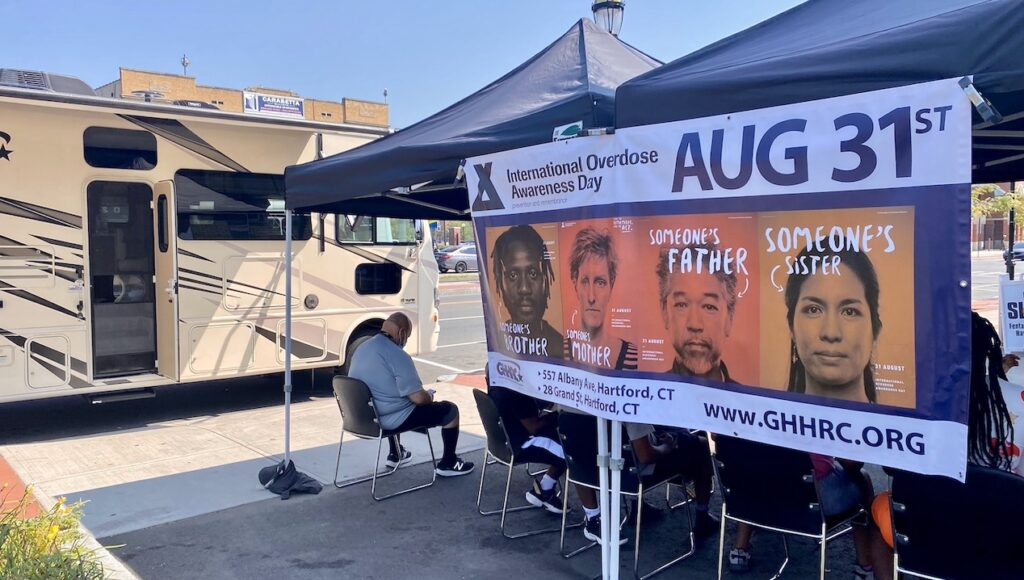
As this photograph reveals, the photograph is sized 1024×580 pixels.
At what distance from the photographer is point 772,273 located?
2857 millimetres

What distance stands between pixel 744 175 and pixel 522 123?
1257mm

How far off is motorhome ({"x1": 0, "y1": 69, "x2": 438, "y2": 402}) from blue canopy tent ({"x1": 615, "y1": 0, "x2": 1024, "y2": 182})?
17.5ft

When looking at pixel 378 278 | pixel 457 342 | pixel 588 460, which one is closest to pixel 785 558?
pixel 588 460

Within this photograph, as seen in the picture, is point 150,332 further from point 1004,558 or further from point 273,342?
point 1004,558

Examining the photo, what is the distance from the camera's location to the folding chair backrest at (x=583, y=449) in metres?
4.14

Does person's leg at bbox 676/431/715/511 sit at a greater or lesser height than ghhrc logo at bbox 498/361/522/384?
lesser

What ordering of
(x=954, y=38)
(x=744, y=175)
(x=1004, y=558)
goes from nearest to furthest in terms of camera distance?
(x=954, y=38)
(x=1004, y=558)
(x=744, y=175)

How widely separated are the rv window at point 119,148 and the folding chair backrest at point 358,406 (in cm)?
325

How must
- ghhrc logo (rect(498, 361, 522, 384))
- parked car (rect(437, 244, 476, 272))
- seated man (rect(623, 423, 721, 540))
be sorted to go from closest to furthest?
ghhrc logo (rect(498, 361, 522, 384)), seated man (rect(623, 423, 721, 540)), parked car (rect(437, 244, 476, 272))

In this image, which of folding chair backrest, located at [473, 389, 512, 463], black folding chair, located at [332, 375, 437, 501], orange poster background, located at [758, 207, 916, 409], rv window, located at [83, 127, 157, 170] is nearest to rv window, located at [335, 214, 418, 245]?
rv window, located at [83, 127, 157, 170]

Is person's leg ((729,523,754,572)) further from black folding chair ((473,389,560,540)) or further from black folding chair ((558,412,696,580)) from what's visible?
black folding chair ((473,389,560,540))

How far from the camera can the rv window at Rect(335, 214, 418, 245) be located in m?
8.28

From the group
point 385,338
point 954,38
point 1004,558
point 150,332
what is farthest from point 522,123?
point 150,332

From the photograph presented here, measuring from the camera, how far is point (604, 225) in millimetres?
3377
